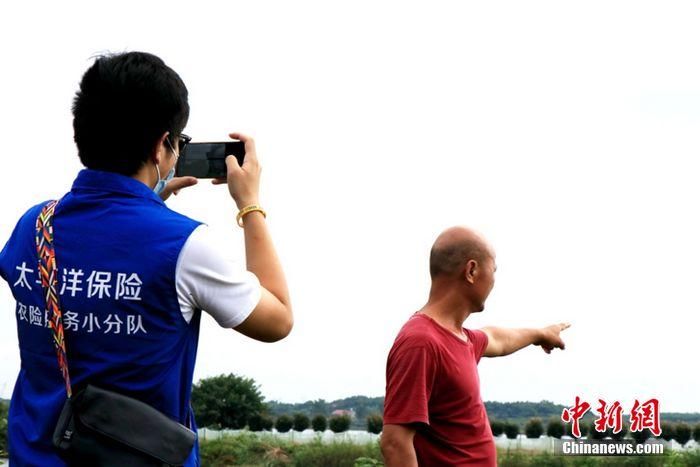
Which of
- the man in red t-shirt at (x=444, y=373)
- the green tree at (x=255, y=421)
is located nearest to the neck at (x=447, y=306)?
the man in red t-shirt at (x=444, y=373)

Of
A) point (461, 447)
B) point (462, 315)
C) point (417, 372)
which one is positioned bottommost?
point (461, 447)

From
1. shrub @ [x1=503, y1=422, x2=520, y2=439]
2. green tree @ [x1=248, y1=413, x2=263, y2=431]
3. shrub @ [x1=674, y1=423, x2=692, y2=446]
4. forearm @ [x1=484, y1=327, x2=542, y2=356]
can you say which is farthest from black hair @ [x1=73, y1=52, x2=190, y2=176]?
green tree @ [x1=248, y1=413, x2=263, y2=431]

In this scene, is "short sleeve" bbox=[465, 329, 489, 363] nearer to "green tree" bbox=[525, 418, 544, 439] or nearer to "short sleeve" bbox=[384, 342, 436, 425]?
"short sleeve" bbox=[384, 342, 436, 425]

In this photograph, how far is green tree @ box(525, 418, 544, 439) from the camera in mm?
22258

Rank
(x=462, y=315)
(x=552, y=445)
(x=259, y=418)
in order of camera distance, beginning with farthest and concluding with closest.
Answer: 1. (x=259, y=418)
2. (x=552, y=445)
3. (x=462, y=315)

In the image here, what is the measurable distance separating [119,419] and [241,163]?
927 mm

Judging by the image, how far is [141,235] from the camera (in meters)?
2.82

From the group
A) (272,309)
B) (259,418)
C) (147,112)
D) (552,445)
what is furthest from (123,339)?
(259,418)

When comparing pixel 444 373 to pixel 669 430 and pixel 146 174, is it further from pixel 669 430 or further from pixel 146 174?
pixel 669 430

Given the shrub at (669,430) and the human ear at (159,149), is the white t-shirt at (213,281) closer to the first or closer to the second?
the human ear at (159,149)

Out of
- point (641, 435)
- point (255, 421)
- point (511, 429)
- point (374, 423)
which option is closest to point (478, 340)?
point (641, 435)

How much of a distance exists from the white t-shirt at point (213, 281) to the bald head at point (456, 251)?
249cm

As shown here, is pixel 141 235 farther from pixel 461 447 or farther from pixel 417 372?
pixel 461 447

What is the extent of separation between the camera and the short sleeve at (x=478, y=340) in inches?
213
